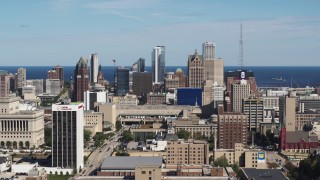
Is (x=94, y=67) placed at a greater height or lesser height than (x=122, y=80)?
greater

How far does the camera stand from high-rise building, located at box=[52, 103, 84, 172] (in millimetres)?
46125

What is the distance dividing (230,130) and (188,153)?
740 cm

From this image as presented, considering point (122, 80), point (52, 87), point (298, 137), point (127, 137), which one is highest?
point (122, 80)

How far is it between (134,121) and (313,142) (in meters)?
28.9

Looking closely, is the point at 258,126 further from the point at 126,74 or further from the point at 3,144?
the point at 126,74

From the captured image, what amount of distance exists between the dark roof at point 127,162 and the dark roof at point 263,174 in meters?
6.01

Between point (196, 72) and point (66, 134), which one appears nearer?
point (66, 134)

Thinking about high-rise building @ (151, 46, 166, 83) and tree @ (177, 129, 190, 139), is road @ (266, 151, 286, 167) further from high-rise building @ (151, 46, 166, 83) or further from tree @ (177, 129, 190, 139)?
high-rise building @ (151, 46, 166, 83)

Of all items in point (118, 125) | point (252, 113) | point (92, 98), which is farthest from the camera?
point (92, 98)

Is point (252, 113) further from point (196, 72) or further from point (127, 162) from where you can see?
point (196, 72)

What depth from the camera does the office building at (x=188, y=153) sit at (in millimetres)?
48188

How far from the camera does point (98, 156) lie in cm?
5353

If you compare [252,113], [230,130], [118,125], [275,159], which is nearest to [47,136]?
[118,125]

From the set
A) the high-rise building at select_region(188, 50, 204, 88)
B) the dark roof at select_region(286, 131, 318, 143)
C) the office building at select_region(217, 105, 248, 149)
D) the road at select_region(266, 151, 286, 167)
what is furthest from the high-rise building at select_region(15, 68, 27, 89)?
the road at select_region(266, 151, 286, 167)
